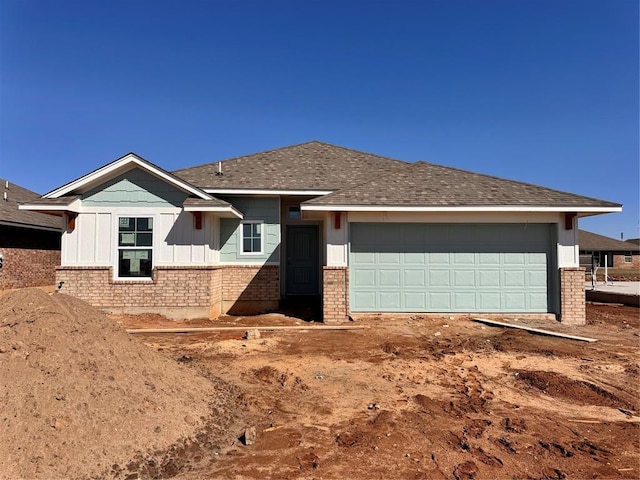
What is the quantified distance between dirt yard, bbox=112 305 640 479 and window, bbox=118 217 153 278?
2.93 meters

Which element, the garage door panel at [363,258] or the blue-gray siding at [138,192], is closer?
the garage door panel at [363,258]

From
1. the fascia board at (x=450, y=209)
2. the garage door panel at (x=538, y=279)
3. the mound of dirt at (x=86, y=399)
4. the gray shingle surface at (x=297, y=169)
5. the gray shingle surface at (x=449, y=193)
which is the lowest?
the mound of dirt at (x=86, y=399)

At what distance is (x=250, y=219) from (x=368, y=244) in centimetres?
389

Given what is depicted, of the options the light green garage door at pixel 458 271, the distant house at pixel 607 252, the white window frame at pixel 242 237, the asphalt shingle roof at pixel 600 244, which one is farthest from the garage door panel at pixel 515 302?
the asphalt shingle roof at pixel 600 244

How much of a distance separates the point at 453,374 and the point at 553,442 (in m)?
2.10

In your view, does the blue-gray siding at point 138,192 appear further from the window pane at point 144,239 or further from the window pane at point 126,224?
the window pane at point 144,239

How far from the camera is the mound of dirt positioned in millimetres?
3074

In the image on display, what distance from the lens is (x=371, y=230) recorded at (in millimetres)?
10352

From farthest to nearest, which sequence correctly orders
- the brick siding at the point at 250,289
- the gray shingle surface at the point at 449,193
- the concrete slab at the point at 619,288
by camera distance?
the concrete slab at the point at 619,288, the brick siding at the point at 250,289, the gray shingle surface at the point at 449,193

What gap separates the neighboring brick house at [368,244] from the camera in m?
9.91

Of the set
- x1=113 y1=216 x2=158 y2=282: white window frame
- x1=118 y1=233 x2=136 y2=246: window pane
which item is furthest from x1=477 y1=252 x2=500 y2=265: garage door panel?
x1=118 y1=233 x2=136 y2=246: window pane

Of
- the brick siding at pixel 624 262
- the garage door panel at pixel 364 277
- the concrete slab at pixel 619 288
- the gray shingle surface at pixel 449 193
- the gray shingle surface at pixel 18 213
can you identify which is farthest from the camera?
the brick siding at pixel 624 262

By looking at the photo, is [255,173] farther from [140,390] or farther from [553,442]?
[553,442]

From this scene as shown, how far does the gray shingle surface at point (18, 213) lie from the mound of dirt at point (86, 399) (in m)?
11.1
